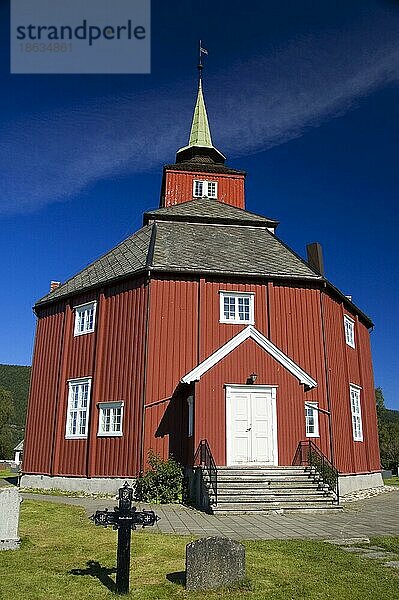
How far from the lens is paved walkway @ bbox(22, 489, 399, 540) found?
10.4m

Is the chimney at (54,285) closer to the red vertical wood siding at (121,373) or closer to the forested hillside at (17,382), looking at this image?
the red vertical wood siding at (121,373)

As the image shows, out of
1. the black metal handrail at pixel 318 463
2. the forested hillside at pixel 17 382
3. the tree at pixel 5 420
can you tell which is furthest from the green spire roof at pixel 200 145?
the forested hillside at pixel 17 382

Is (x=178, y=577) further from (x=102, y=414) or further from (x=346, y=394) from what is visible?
(x=346, y=394)

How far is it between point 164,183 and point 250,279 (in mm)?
11790

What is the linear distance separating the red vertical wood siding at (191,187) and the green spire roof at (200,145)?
8.48ft

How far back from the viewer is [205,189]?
97.9 feet

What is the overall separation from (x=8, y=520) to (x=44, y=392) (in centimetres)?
1339

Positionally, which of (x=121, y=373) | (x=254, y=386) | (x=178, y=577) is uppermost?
(x=121, y=373)

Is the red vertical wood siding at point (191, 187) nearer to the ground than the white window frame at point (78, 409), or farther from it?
farther from it

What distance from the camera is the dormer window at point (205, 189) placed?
2972 cm

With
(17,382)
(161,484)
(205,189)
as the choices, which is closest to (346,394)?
(161,484)

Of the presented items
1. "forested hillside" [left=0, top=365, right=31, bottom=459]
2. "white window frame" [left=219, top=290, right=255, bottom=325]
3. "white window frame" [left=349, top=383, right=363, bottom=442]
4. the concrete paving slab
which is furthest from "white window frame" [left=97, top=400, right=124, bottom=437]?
"forested hillside" [left=0, top=365, right=31, bottom=459]

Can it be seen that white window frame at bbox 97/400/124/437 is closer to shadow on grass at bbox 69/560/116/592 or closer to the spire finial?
shadow on grass at bbox 69/560/116/592

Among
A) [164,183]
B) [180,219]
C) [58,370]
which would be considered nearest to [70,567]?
[58,370]
